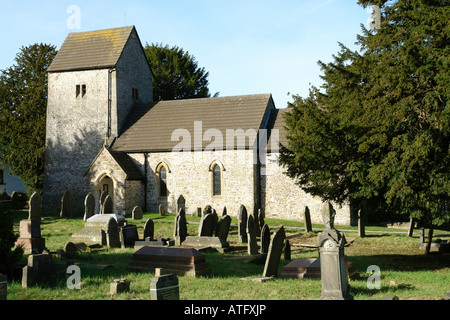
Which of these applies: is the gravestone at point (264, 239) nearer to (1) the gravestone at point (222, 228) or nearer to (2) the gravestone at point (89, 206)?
(1) the gravestone at point (222, 228)

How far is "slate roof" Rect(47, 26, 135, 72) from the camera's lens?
103ft

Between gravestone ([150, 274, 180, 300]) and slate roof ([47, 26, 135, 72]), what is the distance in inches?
1001

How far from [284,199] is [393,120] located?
1420 cm

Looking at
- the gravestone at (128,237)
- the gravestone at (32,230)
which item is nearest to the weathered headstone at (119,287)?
the gravestone at (32,230)

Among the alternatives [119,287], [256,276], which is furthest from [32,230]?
[256,276]

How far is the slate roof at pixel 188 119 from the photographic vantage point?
1129 inches

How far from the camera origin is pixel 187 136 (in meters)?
29.2

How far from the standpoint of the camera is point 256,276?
37.9 feet

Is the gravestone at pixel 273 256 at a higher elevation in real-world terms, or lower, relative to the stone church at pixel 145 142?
lower

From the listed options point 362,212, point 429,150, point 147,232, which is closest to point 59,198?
point 147,232

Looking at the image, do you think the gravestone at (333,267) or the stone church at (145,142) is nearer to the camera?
the gravestone at (333,267)

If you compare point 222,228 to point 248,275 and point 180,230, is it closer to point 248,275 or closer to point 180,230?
point 180,230

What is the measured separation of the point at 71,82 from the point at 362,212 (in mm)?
22434

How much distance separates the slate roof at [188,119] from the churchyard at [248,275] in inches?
371
